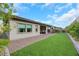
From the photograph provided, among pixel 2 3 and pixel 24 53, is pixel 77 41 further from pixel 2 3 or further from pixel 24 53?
pixel 2 3

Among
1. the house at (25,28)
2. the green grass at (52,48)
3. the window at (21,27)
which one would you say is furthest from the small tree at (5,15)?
the green grass at (52,48)

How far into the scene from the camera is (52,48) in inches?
199

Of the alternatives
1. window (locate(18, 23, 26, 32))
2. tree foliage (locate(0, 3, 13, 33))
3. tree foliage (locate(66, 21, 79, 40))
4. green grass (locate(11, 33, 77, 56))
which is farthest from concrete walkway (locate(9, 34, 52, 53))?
tree foliage (locate(66, 21, 79, 40))

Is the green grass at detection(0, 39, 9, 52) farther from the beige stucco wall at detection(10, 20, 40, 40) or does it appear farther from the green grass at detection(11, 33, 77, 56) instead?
the green grass at detection(11, 33, 77, 56)

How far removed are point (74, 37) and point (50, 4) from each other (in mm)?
1027

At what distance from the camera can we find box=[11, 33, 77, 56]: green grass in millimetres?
5000

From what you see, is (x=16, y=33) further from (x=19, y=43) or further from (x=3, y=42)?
(x=3, y=42)

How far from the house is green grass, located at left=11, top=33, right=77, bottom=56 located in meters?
0.28

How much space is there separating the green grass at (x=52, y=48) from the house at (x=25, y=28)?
0.28 m

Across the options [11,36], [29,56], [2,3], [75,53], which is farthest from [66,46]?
[2,3]

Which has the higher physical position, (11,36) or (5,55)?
(11,36)

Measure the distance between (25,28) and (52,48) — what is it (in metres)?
0.89

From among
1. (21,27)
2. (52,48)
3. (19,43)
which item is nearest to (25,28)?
(21,27)

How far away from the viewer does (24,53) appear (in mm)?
5023
